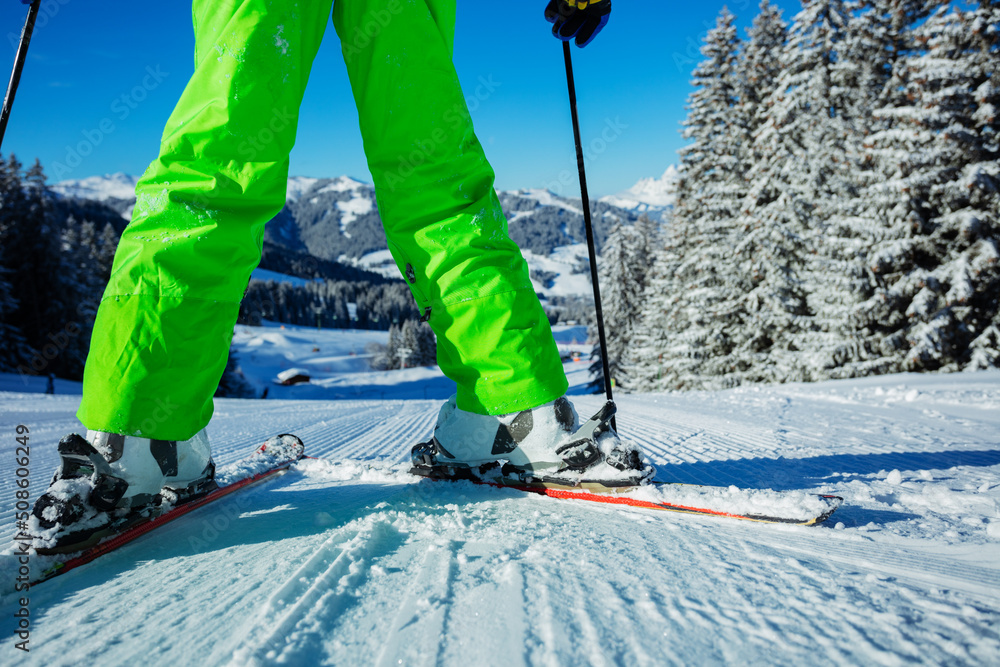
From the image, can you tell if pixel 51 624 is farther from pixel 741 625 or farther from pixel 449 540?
pixel 741 625

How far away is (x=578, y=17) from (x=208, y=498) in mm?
1951

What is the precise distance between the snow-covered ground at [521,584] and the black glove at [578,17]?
1.65 metres

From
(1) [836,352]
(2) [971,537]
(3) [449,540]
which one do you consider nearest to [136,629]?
(3) [449,540]

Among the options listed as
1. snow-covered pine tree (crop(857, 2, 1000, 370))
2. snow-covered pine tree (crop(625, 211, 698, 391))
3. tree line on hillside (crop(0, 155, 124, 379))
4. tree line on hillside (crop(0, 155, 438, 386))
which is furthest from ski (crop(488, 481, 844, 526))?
tree line on hillside (crop(0, 155, 124, 379))

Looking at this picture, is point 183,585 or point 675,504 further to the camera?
point 675,504

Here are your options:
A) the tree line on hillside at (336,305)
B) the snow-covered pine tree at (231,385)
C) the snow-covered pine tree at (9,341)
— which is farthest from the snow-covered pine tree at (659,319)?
the tree line on hillside at (336,305)

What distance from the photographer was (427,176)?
49.4 inches

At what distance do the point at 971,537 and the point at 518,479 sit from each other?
979 mm

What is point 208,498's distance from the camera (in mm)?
1283

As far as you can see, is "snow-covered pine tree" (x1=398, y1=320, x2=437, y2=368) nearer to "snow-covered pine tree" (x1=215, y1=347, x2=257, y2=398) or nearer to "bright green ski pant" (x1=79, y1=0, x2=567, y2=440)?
"snow-covered pine tree" (x1=215, y1=347, x2=257, y2=398)

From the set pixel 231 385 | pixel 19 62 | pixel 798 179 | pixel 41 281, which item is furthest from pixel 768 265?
pixel 41 281

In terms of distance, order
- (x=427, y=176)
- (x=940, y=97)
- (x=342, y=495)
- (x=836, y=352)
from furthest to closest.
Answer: (x=836, y=352), (x=940, y=97), (x=342, y=495), (x=427, y=176)

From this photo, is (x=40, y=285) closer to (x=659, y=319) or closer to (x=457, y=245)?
(x=659, y=319)

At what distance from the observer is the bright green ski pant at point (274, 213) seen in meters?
1.02
